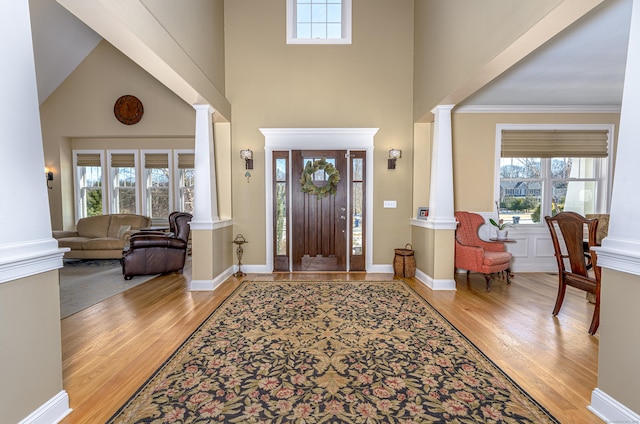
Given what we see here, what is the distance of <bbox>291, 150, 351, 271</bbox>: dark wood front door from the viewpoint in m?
5.29

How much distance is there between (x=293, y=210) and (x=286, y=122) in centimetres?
151

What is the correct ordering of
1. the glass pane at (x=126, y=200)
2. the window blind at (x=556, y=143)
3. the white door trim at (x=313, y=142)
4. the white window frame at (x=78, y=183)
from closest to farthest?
1. the white door trim at (x=313, y=142)
2. the window blind at (x=556, y=143)
3. the white window frame at (x=78, y=183)
4. the glass pane at (x=126, y=200)

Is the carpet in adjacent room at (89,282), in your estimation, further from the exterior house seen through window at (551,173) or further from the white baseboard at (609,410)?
the exterior house seen through window at (551,173)

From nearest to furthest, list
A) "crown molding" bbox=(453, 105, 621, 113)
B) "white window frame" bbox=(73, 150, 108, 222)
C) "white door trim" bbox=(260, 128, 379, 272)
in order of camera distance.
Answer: "white door trim" bbox=(260, 128, 379, 272) → "crown molding" bbox=(453, 105, 621, 113) → "white window frame" bbox=(73, 150, 108, 222)

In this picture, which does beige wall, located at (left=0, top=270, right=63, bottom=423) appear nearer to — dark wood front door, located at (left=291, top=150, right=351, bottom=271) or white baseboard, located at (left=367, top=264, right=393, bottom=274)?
dark wood front door, located at (left=291, top=150, right=351, bottom=271)

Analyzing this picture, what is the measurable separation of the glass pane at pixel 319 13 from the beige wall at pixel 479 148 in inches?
112

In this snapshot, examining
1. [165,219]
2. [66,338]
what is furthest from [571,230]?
[165,219]

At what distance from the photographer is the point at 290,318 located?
326cm

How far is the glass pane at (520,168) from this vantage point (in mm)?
5520

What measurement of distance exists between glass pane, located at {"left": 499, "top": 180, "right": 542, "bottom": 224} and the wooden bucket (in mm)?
1953

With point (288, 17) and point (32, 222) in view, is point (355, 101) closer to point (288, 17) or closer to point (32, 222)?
point (288, 17)

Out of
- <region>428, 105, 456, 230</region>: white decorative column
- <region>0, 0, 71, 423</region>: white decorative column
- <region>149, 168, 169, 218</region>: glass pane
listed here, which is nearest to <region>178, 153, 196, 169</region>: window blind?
<region>149, 168, 169, 218</region>: glass pane

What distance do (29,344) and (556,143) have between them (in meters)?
7.12

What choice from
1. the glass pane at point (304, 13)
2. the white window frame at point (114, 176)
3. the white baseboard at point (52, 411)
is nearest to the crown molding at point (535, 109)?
the glass pane at point (304, 13)
